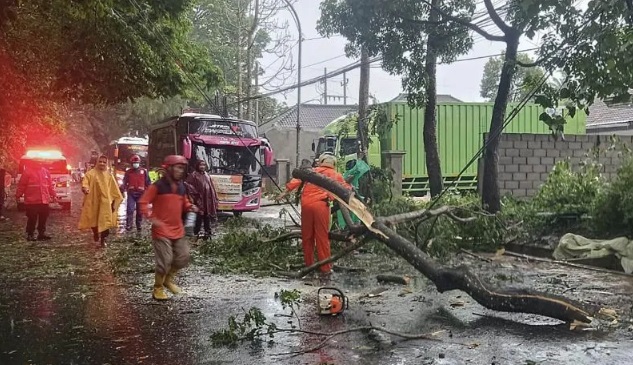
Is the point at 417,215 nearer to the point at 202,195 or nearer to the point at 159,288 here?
the point at 159,288

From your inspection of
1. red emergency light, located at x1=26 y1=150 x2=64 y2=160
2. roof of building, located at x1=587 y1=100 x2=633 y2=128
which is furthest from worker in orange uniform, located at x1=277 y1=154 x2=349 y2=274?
roof of building, located at x1=587 y1=100 x2=633 y2=128

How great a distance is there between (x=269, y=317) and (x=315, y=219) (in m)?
2.54

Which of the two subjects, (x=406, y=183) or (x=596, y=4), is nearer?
(x=596, y=4)

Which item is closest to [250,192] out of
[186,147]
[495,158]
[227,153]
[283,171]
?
[227,153]

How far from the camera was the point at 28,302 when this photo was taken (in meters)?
7.16

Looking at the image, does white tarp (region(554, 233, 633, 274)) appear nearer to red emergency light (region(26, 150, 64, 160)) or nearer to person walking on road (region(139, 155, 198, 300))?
person walking on road (region(139, 155, 198, 300))

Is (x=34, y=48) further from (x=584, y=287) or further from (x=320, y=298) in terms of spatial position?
(x=584, y=287)

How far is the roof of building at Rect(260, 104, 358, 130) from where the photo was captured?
44812 mm

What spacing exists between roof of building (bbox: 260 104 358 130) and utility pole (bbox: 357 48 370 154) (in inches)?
950

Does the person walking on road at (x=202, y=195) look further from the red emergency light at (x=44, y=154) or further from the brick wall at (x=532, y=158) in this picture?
the red emergency light at (x=44, y=154)

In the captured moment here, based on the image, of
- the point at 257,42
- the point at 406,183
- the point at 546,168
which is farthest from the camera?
the point at 257,42

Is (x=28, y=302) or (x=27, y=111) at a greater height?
(x=27, y=111)

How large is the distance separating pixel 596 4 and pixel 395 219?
3.26m

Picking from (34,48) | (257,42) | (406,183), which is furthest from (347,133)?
(257,42)
